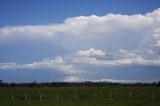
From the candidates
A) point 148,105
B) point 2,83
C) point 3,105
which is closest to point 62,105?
point 3,105

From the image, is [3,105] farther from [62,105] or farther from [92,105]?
[92,105]

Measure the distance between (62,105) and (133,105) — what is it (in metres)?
9.77

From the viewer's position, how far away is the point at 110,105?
4850 cm

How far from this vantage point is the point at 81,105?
47.7 m

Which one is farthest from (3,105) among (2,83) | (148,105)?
(2,83)

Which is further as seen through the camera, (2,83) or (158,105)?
(2,83)

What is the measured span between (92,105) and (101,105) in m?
1.23

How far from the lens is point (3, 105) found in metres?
48.7

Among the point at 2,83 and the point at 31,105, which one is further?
the point at 2,83

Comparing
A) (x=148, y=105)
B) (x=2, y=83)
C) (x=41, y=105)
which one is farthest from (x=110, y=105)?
(x=2, y=83)

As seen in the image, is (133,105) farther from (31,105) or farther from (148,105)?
(31,105)

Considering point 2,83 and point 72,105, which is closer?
point 72,105

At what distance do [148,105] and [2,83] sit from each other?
492 ft

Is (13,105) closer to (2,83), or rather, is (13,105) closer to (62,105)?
(62,105)
